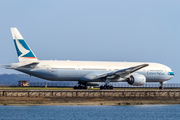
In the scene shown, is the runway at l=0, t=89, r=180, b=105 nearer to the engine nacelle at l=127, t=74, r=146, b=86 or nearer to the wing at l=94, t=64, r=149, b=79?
the engine nacelle at l=127, t=74, r=146, b=86

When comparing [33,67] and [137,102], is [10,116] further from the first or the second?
[137,102]

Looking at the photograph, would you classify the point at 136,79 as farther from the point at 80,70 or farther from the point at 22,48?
the point at 22,48

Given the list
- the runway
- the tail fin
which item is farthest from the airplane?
the runway

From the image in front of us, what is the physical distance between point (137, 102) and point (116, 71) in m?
6.65

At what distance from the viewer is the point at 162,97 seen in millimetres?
63500

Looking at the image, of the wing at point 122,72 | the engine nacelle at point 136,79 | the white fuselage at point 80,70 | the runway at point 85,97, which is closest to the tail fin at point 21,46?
the white fuselage at point 80,70

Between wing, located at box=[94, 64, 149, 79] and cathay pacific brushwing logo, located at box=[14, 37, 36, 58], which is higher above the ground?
cathay pacific brushwing logo, located at box=[14, 37, 36, 58]

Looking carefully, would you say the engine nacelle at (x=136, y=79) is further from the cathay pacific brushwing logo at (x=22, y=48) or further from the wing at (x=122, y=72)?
the cathay pacific brushwing logo at (x=22, y=48)

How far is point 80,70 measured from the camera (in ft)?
210

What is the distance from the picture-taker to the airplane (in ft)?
202

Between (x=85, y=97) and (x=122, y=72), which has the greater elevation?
(x=122, y=72)

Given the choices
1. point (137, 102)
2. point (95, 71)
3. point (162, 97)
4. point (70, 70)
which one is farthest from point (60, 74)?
point (162, 97)

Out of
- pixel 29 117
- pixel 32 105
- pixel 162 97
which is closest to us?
pixel 29 117

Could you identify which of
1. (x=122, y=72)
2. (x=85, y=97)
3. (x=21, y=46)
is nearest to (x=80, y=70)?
(x=85, y=97)
